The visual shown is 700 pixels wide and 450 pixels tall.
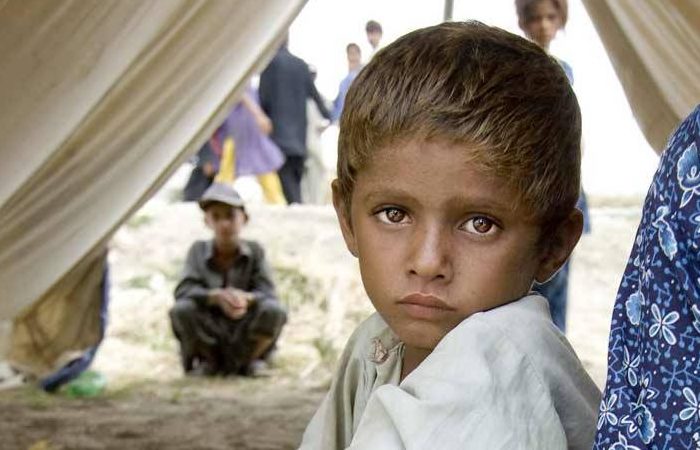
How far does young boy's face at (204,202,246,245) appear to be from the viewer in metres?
5.59

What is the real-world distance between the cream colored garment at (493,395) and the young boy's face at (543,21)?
2535 mm

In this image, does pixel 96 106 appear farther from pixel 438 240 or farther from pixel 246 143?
pixel 246 143

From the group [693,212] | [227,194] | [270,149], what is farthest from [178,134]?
[270,149]

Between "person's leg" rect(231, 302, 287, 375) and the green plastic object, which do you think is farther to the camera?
"person's leg" rect(231, 302, 287, 375)

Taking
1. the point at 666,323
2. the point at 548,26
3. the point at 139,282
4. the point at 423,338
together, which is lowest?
the point at 139,282

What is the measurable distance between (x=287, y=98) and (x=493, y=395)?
6.51m

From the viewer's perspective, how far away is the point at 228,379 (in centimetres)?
573

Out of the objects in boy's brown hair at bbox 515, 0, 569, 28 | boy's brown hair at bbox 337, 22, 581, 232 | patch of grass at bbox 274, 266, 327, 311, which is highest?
boy's brown hair at bbox 515, 0, 569, 28

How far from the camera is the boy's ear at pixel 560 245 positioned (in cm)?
158

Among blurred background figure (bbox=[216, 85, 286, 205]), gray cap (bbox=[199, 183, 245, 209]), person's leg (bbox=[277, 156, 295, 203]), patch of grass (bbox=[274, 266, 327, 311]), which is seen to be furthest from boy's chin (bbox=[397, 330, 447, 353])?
person's leg (bbox=[277, 156, 295, 203])

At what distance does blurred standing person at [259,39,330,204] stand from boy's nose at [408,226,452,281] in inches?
Result: 245

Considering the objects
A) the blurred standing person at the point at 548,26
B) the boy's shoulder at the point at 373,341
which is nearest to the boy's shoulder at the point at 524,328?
the boy's shoulder at the point at 373,341

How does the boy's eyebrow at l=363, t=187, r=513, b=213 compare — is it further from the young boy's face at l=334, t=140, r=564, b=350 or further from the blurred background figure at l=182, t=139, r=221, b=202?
the blurred background figure at l=182, t=139, r=221, b=202

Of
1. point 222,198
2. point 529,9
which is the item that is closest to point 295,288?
point 222,198
